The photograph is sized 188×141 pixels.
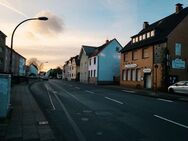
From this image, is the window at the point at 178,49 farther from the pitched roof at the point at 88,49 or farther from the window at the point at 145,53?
the pitched roof at the point at 88,49

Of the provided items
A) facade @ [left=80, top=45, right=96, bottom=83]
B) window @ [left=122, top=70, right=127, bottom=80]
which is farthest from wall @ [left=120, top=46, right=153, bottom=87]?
facade @ [left=80, top=45, right=96, bottom=83]

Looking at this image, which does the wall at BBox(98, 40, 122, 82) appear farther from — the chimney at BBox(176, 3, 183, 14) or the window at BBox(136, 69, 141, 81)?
the chimney at BBox(176, 3, 183, 14)

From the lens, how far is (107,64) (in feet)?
199

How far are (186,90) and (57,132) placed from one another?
69.3ft

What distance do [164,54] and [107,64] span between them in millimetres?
26624

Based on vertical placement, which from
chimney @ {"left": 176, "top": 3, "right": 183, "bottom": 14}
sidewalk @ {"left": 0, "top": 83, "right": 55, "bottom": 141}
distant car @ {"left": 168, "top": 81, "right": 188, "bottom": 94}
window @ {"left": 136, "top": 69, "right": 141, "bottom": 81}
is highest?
chimney @ {"left": 176, "top": 3, "right": 183, "bottom": 14}

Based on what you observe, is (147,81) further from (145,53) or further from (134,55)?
(134,55)

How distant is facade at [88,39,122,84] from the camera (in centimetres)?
5981

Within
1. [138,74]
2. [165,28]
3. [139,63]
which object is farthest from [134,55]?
[165,28]

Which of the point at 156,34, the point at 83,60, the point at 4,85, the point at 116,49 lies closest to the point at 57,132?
the point at 4,85

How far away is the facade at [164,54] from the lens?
34812mm

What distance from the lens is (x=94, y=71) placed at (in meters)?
63.0

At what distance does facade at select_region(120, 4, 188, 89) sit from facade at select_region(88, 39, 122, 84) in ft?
58.2

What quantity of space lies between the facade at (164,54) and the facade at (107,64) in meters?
17.7
